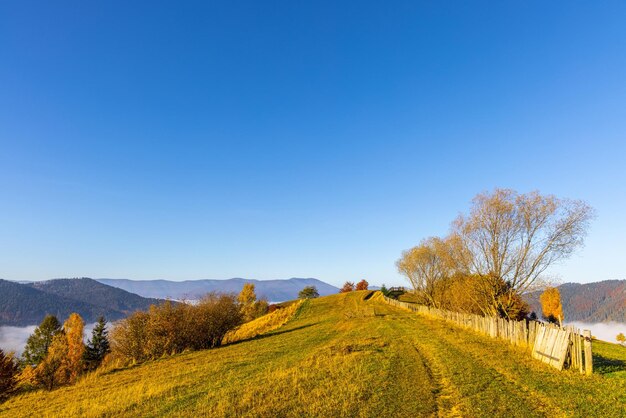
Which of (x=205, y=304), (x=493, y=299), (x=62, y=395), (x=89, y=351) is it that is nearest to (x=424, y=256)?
(x=493, y=299)

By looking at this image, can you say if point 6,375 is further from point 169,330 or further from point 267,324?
point 267,324

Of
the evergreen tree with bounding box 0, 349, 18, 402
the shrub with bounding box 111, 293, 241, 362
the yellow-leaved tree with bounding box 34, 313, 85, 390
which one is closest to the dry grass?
the shrub with bounding box 111, 293, 241, 362

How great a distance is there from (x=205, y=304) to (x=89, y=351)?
73.4m

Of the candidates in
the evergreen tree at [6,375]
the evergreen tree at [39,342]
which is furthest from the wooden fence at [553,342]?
the evergreen tree at [39,342]

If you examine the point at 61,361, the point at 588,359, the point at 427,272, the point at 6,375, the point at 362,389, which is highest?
the point at 427,272

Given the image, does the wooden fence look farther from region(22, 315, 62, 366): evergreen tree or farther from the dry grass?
region(22, 315, 62, 366): evergreen tree

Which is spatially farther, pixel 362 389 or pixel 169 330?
pixel 169 330

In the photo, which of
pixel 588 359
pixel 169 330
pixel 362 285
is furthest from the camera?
pixel 362 285

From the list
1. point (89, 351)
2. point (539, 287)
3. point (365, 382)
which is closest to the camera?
point (365, 382)

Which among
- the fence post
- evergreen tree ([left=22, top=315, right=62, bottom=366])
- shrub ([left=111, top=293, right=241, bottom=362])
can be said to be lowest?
evergreen tree ([left=22, top=315, right=62, bottom=366])

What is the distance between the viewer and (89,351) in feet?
282

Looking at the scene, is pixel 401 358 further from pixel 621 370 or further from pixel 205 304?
pixel 205 304

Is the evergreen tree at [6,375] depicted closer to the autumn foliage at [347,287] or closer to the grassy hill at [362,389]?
the grassy hill at [362,389]

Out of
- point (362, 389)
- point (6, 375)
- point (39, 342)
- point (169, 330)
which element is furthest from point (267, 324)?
point (39, 342)
